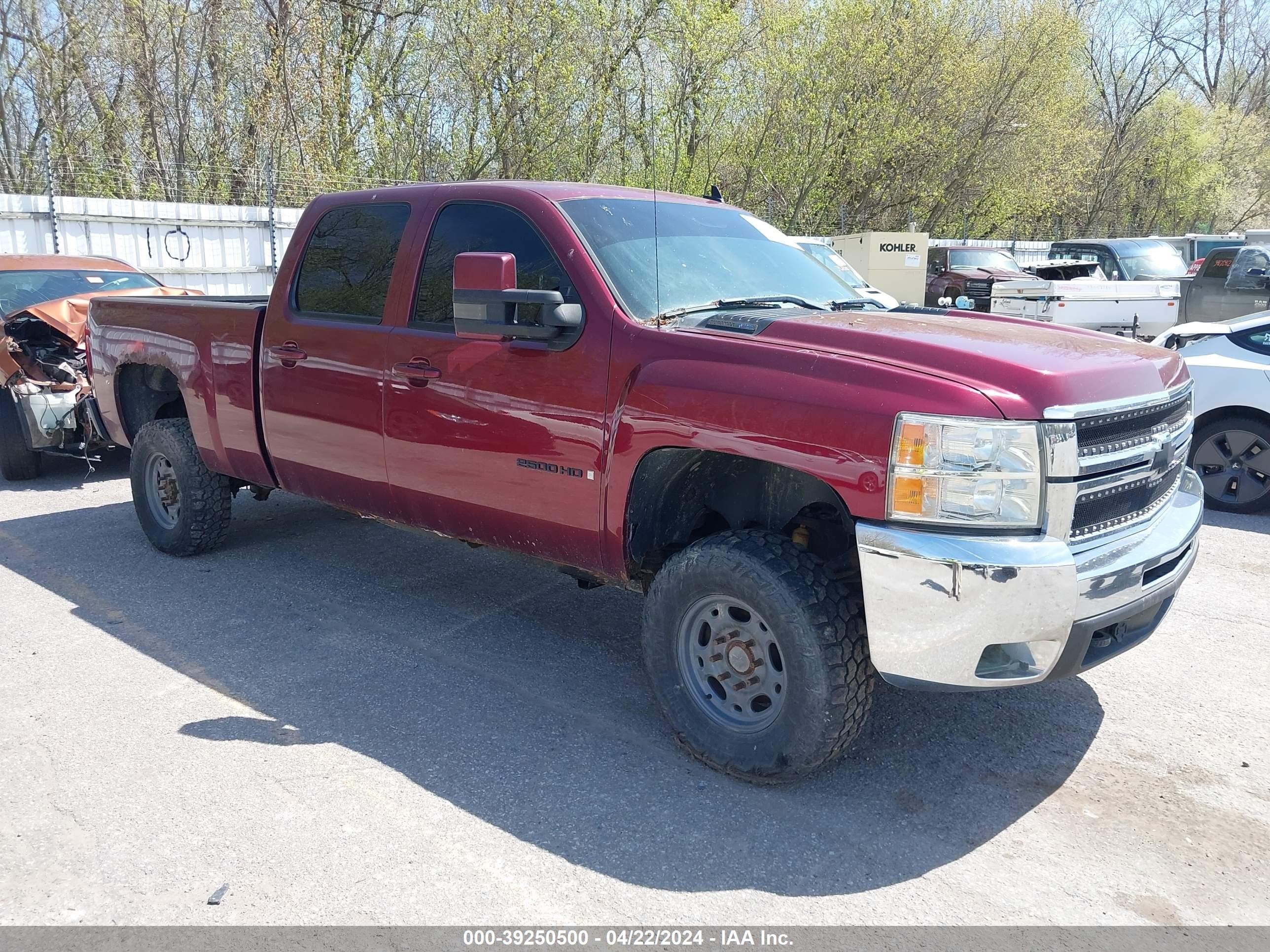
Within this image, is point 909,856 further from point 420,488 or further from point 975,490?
point 420,488

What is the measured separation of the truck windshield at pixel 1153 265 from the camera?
17.7m

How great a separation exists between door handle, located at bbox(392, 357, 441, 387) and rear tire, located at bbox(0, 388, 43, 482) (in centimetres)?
521

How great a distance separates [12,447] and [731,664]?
7.16 meters

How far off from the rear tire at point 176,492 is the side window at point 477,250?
216cm

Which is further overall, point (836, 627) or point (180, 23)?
point (180, 23)

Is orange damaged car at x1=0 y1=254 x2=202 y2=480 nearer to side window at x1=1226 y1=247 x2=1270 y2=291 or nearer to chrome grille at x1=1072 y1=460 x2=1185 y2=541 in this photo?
chrome grille at x1=1072 y1=460 x2=1185 y2=541

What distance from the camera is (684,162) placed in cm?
2392

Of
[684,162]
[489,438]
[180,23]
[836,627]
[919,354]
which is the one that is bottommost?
[836,627]

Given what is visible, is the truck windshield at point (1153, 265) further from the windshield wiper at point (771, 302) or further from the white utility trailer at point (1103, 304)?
the windshield wiper at point (771, 302)

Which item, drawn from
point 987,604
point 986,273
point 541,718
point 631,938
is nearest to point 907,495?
point 987,604

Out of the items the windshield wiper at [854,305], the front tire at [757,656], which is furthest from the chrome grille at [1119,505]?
the windshield wiper at [854,305]

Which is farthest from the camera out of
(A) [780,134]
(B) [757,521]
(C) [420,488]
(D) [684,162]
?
(A) [780,134]

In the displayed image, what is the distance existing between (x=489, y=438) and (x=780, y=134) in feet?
76.7

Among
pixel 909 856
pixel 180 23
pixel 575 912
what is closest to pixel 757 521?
pixel 909 856
